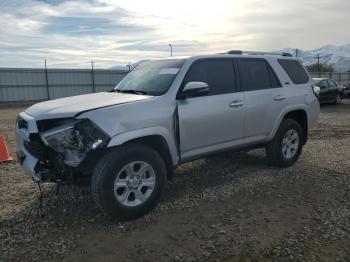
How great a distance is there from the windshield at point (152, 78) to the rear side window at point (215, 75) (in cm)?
21

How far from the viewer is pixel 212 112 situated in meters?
5.16

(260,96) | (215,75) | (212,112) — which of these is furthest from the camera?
(260,96)

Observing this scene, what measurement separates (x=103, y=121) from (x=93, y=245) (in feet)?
4.09

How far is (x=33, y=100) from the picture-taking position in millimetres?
27297

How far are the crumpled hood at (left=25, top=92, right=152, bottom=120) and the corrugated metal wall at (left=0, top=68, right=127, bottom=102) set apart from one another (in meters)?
23.6

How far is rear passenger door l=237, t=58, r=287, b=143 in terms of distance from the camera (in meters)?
5.80

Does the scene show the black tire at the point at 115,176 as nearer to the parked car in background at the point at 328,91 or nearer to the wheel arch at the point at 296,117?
the wheel arch at the point at 296,117

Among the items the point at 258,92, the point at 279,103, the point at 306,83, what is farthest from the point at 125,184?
the point at 306,83

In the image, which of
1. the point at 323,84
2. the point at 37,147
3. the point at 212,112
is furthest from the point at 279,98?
the point at 323,84

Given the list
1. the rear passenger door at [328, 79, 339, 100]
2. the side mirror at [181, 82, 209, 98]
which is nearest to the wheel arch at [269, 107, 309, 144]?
the side mirror at [181, 82, 209, 98]

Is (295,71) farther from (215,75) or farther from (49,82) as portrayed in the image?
(49,82)

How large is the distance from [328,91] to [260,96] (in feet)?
53.4

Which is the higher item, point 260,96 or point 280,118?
point 260,96

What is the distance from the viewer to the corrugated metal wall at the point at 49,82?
2645 centimetres
